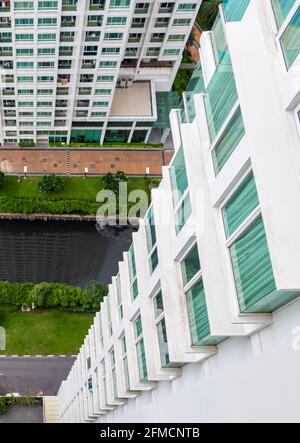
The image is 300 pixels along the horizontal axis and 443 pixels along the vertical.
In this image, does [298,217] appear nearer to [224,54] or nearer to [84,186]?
[224,54]

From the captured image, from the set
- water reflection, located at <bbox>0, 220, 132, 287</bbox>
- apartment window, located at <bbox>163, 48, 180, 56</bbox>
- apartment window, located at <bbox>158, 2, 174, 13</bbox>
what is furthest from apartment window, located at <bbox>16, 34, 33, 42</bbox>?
water reflection, located at <bbox>0, 220, 132, 287</bbox>

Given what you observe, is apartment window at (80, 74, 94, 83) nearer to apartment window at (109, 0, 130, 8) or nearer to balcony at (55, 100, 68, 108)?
balcony at (55, 100, 68, 108)

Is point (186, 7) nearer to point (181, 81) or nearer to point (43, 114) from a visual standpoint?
point (181, 81)

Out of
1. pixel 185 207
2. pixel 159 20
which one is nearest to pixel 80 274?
pixel 159 20

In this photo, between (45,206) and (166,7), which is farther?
(45,206)

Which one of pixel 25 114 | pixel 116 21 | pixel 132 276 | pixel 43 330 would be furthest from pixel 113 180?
pixel 132 276
